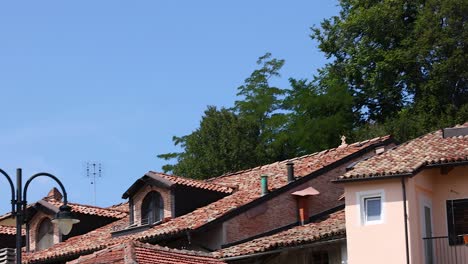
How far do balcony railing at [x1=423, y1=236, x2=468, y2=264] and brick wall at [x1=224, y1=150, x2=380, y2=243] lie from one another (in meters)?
7.17

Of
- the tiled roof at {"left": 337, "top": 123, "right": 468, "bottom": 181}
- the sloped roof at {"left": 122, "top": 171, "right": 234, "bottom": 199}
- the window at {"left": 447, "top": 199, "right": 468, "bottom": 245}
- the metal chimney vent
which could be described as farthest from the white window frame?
the sloped roof at {"left": 122, "top": 171, "right": 234, "bottom": 199}

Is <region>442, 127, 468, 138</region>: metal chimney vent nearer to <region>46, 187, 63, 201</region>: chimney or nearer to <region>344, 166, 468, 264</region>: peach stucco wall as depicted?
<region>344, 166, 468, 264</region>: peach stucco wall

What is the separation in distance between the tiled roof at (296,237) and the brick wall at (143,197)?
15.2ft

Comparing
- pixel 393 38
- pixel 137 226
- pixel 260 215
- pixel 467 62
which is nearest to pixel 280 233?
pixel 260 215

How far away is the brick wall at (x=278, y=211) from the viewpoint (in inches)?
1599

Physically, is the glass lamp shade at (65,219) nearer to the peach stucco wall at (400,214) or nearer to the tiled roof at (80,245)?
the peach stucco wall at (400,214)

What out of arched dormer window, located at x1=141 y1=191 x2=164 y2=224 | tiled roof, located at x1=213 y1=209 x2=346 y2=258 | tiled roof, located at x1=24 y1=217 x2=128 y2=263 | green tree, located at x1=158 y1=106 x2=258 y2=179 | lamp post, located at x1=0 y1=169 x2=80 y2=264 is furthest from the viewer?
green tree, located at x1=158 y1=106 x2=258 y2=179

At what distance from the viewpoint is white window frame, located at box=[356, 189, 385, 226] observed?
3500cm

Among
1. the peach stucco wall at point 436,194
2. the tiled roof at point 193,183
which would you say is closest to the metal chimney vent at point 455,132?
the peach stucco wall at point 436,194

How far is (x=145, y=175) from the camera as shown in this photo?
44312 millimetres

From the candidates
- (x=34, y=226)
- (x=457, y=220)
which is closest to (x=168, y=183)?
(x=34, y=226)

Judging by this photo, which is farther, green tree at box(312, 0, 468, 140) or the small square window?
green tree at box(312, 0, 468, 140)

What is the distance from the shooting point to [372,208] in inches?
1393

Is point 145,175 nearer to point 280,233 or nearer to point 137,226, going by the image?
point 137,226
